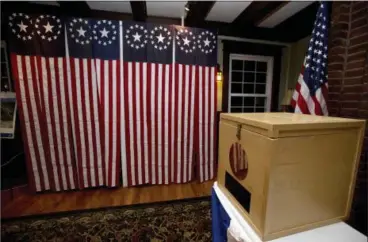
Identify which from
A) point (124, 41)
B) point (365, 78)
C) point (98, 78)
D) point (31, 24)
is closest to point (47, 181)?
point (98, 78)

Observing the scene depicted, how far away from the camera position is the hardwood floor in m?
2.08

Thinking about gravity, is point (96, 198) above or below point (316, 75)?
below

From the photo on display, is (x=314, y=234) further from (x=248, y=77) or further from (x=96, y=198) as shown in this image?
(x=248, y=77)

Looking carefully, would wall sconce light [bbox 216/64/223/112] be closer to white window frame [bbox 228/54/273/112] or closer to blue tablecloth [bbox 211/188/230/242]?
white window frame [bbox 228/54/273/112]

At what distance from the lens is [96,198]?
2.33m

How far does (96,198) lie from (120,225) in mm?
677

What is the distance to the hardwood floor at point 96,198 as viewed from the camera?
2.08m

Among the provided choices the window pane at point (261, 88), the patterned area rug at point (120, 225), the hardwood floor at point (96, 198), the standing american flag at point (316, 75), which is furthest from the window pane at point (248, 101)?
the patterned area rug at point (120, 225)

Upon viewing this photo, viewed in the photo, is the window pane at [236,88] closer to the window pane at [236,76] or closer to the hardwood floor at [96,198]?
the window pane at [236,76]

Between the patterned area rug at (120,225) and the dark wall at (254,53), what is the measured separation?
216cm

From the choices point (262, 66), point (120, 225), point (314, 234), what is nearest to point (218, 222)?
point (314, 234)

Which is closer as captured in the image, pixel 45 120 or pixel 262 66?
pixel 45 120

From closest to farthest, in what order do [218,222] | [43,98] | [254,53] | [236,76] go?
[218,222] < [43,98] < [254,53] < [236,76]

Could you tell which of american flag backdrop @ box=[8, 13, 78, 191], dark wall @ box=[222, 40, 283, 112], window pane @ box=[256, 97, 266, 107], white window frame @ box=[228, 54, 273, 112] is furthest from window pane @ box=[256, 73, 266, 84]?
american flag backdrop @ box=[8, 13, 78, 191]
